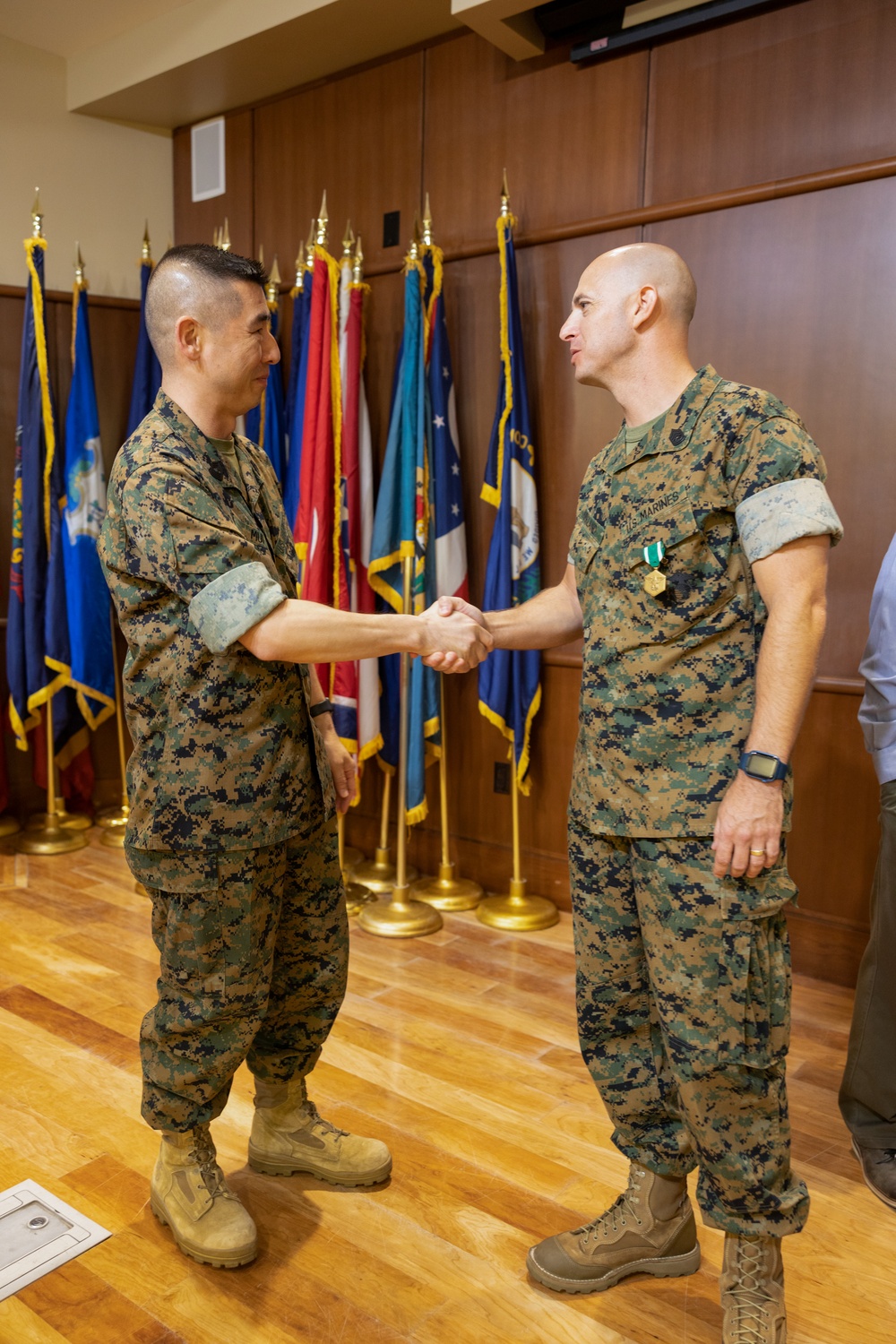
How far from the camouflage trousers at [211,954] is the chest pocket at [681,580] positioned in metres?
0.77

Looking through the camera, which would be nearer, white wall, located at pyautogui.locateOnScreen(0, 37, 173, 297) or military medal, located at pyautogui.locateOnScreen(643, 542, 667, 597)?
military medal, located at pyautogui.locateOnScreen(643, 542, 667, 597)

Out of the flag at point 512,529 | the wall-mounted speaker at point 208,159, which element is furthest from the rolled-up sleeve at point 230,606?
the wall-mounted speaker at point 208,159

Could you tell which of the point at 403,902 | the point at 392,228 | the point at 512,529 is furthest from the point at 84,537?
the point at 403,902

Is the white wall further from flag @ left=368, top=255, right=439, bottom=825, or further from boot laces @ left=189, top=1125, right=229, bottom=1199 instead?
boot laces @ left=189, top=1125, right=229, bottom=1199

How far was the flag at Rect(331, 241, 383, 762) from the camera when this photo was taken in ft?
11.5

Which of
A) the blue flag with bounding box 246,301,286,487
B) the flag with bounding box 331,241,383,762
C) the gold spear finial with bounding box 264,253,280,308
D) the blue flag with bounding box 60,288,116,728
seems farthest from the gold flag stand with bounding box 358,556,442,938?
the blue flag with bounding box 60,288,116,728

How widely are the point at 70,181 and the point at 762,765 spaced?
13.5ft

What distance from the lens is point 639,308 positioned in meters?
1.67

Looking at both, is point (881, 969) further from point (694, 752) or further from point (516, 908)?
point (516, 908)

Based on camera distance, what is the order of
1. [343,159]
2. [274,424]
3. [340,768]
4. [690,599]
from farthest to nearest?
[343,159] < [274,424] < [340,768] < [690,599]

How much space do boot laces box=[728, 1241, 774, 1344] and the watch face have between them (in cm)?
71

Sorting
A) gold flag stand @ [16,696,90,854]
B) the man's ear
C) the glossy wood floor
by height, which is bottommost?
the glossy wood floor

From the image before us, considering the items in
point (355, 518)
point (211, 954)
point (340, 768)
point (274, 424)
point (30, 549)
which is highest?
point (274, 424)

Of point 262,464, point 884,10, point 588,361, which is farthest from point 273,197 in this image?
point 588,361
